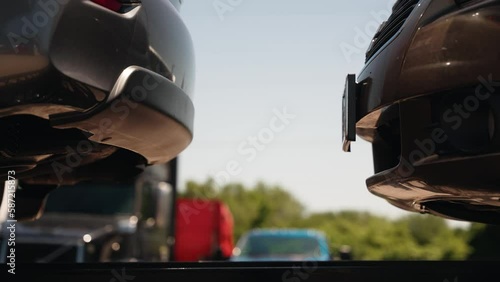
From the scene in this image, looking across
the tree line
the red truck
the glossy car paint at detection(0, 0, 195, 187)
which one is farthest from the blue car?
the tree line

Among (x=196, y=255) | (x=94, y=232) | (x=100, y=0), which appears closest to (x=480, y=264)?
(x=100, y=0)

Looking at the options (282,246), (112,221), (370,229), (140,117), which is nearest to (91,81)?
(140,117)

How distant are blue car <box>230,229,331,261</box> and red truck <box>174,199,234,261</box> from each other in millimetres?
2518

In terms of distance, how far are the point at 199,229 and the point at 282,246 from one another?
3599 mm

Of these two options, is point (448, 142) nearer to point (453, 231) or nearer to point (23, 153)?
point (23, 153)

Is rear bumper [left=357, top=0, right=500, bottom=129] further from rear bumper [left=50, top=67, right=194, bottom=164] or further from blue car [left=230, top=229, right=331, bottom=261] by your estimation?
blue car [left=230, top=229, right=331, bottom=261]

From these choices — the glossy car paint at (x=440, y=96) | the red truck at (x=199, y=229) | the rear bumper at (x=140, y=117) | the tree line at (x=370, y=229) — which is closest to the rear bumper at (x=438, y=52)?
the glossy car paint at (x=440, y=96)

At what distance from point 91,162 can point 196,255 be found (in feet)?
30.9

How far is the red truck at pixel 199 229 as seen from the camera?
12.1m

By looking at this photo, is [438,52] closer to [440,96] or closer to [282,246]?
[440,96]

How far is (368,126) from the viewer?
253 centimetres

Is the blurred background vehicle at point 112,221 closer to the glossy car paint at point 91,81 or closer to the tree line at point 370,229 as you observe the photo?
the glossy car paint at point 91,81

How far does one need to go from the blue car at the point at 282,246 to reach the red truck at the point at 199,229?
8.26ft

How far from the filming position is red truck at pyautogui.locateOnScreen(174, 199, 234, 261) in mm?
12062
